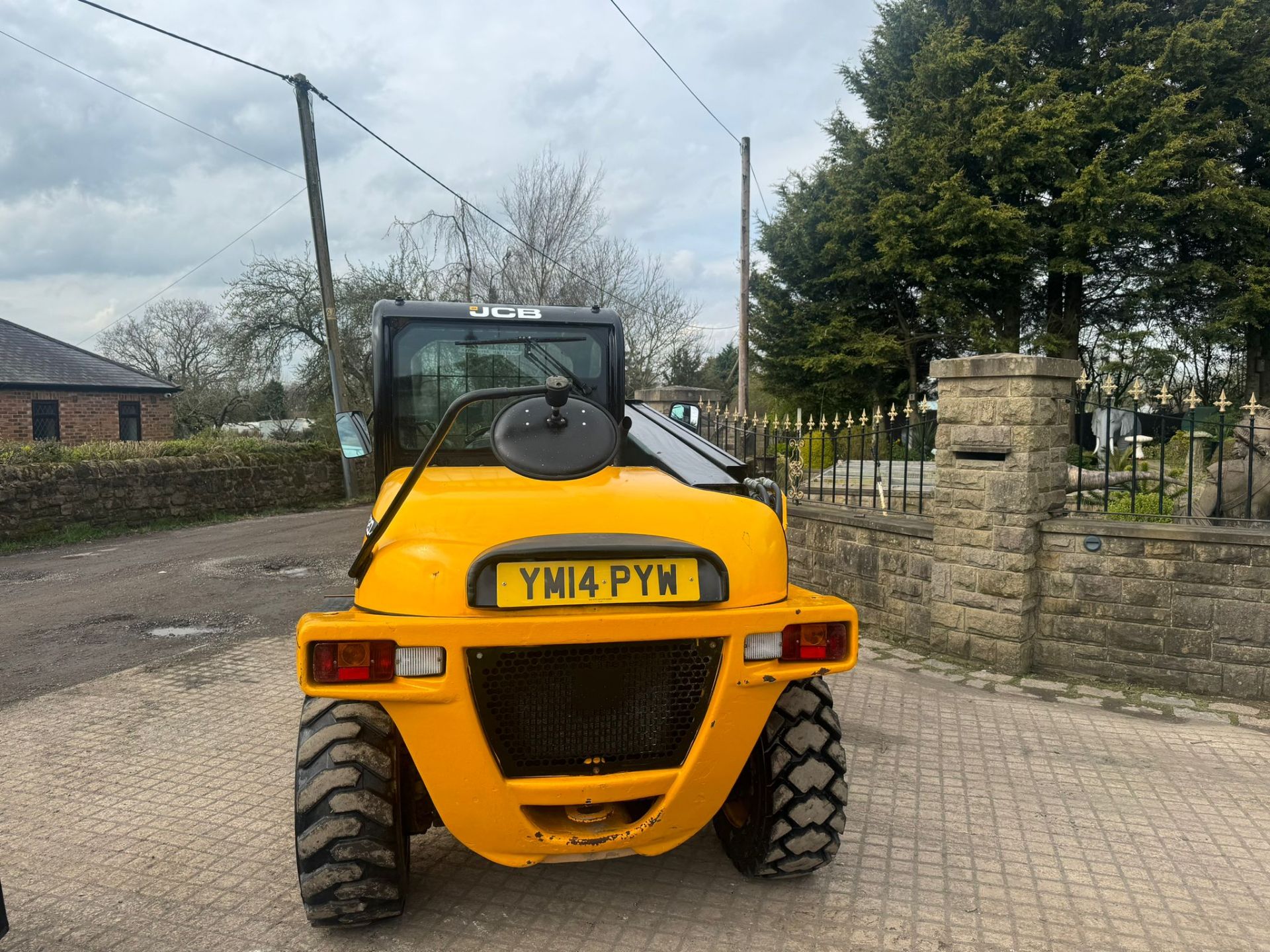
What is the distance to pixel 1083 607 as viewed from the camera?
19.5 feet

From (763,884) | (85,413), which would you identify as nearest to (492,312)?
(763,884)

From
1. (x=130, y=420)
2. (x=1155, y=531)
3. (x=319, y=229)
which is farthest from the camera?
(x=130, y=420)

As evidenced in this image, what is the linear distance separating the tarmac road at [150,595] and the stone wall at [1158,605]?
6013 millimetres

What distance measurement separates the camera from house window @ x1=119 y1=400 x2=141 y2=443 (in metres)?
27.5

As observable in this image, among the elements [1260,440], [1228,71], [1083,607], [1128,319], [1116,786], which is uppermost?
[1228,71]

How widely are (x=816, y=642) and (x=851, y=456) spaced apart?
→ 6.11m

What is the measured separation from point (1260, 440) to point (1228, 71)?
1852 centimetres

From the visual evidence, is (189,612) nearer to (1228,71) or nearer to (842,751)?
(842,751)

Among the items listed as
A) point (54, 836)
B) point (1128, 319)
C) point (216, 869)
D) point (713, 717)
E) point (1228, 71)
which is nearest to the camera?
point (713, 717)

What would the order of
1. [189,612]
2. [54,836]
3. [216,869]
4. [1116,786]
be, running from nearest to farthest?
[216,869] < [54,836] < [1116,786] < [189,612]

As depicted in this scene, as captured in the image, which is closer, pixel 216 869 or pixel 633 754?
pixel 633 754

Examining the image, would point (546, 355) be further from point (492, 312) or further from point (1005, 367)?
point (1005, 367)

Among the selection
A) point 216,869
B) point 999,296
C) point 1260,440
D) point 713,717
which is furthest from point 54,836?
point 999,296

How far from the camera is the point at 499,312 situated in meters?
4.23
